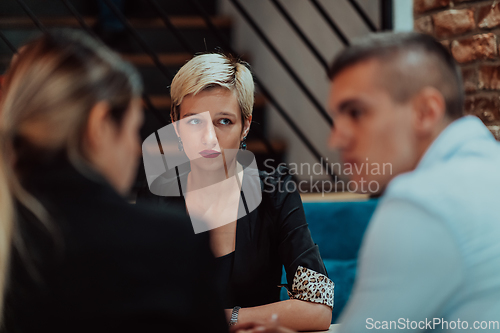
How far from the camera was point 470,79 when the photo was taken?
172 centimetres

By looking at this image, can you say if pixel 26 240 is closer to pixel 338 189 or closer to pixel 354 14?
pixel 338 189

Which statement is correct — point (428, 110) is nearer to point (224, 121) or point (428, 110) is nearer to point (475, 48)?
point (224, 121)

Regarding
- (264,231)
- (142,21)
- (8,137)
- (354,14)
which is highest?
(142,21)

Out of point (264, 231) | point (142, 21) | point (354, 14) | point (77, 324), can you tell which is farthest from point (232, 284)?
point (142, 21)

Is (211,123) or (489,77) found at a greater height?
(489,77)

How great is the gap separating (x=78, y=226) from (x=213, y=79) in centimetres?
78

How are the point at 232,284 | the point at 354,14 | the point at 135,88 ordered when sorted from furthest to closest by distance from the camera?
the point at 354,14
the point at 232,284
the point at 135,88

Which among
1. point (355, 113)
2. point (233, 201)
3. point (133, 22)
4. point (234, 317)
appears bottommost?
point (234, 317)

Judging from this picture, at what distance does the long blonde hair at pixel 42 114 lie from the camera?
1.94 ft

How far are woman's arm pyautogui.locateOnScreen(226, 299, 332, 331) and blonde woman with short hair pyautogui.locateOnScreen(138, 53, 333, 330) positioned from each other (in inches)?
2.2

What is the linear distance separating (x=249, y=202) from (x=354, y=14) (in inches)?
64.6

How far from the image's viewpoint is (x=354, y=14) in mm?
2549

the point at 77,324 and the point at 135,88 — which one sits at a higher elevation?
the point at 135,88

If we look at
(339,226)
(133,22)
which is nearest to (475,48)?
(339,226)
